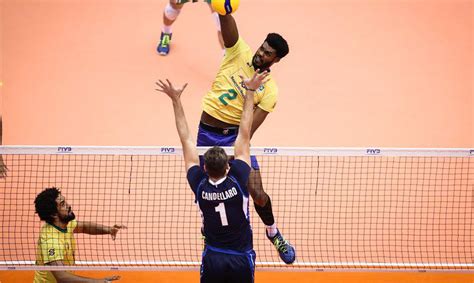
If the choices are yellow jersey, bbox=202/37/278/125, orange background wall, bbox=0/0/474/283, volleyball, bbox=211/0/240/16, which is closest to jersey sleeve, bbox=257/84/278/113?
yellow jersey, bbox=202/37/278/125

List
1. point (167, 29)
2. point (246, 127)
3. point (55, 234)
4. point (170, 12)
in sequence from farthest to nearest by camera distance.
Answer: point (167, 29)
point (170, 12)
point (55, 234)
point (246, 127)

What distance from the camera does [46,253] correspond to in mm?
7402

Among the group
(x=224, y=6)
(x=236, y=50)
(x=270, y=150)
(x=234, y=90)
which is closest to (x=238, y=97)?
(x=234, y=90)

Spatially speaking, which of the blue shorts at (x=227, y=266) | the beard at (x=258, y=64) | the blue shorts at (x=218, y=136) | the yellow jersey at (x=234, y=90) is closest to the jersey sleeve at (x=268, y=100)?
the yellow jersey at (x=234, y=90)

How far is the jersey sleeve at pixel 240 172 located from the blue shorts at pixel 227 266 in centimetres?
67

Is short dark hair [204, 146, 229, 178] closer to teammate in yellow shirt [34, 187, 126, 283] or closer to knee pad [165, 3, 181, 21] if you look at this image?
teammate in yellow shirt [34, 187, 126, 283]

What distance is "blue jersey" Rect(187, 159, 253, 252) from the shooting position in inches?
242

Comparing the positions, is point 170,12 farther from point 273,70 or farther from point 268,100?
point 268,100

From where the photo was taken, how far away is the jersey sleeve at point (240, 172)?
6219 millimetres

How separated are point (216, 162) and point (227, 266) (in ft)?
3.23

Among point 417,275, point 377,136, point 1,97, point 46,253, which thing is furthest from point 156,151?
point 1,97

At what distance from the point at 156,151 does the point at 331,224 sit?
3.48 meters

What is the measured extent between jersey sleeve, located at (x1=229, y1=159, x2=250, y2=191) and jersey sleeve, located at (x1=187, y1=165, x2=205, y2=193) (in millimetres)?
299

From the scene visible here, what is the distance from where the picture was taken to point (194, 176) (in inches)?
249
